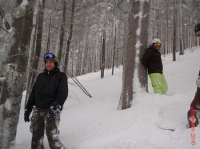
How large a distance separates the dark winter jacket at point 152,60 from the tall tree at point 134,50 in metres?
0.15

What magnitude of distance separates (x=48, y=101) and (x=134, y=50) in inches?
104

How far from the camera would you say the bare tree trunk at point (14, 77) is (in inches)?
174

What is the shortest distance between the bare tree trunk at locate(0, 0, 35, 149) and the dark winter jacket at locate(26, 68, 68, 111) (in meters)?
0.43

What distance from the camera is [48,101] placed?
4.30m

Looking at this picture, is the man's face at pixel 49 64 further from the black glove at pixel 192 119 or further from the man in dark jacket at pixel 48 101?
the black glove at pixel 192 119

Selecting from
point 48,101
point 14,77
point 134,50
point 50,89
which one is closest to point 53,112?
point 48,101

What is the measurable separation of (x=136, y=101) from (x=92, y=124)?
1192 millimetres

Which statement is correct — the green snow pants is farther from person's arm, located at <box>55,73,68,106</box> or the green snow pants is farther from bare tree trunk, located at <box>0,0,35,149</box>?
bare tree trunk, located at <box>0,0,35,149</box>

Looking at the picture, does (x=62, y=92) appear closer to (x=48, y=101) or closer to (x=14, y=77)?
(x=48, y=101)

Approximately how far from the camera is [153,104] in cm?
502

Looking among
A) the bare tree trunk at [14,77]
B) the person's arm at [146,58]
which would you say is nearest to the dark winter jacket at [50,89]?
the bare tree trunk at [14,77]

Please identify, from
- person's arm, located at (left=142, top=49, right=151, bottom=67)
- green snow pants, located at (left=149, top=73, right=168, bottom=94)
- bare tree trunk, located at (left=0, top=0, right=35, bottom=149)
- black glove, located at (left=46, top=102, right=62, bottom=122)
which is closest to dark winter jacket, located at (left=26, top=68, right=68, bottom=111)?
black glove, located at (left=46, top=102, right=62, bottom=122)

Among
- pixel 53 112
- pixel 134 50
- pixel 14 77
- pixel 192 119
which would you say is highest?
pixel 134 50

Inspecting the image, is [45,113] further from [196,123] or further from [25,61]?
[196,123]
